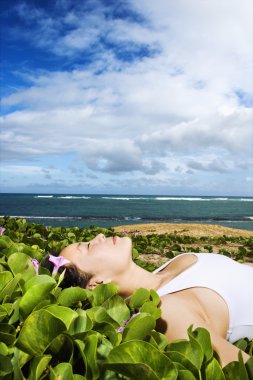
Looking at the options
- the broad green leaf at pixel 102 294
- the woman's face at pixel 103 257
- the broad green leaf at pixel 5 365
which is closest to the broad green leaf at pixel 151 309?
the broad green leaf at pixel 102 294

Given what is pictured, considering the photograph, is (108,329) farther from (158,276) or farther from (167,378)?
(158,276)

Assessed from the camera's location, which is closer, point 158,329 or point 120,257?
point 158,329

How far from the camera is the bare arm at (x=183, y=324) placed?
5.35ft

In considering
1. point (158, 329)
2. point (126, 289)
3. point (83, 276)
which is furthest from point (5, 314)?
point (126, 289)

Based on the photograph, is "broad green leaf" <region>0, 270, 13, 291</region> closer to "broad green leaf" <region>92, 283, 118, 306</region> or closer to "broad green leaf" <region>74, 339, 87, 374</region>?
"broad green leaf" <region>92, 283, 118, 306</region>

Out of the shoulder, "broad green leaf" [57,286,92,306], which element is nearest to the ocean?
the shoulder

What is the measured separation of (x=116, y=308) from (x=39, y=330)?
60cm

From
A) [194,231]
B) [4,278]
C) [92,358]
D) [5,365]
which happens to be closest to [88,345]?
[92,358]

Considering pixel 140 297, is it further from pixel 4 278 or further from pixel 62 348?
pixel 62 348

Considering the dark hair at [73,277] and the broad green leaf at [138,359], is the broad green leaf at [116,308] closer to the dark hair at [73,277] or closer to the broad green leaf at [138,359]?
the broad green leaf at [138,359]

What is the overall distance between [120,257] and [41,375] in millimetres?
1434

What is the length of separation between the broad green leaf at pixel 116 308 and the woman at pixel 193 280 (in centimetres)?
60

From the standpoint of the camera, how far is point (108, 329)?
137 cm

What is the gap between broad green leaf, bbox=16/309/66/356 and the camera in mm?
1053
